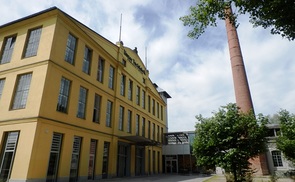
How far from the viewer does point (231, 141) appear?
11648 millimetres

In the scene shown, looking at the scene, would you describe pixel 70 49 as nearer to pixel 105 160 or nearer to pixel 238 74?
pixel 105 160

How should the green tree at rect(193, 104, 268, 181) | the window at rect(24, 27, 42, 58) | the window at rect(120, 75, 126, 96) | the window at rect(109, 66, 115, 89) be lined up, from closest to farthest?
the green tree at rect(193, 104, 268, 181), the window at rect(24, 27, 42, 58), the window at rect(109, 66, 115, 89), the window at rect(120, 75, 126, 96)

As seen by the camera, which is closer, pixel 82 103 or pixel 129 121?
pixel 82 103

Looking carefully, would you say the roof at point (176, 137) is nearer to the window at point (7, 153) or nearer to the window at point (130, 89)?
the window at point (130, 89)

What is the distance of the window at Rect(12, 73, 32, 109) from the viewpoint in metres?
13.5

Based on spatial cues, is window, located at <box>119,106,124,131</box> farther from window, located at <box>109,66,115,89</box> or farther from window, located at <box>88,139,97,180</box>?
window, located at <box>88,139,97,180</box>

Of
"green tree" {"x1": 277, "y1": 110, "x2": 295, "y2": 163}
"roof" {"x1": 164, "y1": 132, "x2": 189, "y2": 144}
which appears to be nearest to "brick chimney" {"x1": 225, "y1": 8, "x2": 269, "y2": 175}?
"green tree" {"x1": 277, "y1": 110, "x2": 295, "y2": 163}

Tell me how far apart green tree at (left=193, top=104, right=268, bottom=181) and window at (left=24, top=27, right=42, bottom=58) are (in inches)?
492

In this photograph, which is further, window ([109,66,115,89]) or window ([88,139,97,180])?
window ([109,66,115,89])

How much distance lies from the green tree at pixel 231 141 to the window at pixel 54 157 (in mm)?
8615

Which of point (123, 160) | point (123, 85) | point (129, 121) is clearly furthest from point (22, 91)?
point (129, 121)

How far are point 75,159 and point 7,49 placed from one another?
9.92m

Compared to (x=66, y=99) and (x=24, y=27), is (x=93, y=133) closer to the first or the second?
(x=66, y=99)

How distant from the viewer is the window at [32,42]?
582 inches
